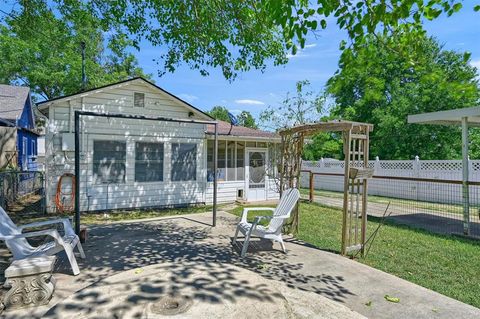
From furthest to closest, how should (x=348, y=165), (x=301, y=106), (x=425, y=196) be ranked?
(x=301, y=106), (x=425, y=196), (x=348, y=165)

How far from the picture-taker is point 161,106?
396 inches

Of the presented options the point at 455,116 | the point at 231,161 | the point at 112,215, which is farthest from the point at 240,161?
the point at 455,116

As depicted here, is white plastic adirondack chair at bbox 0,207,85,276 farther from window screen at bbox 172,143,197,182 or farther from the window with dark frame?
the window with dark frame

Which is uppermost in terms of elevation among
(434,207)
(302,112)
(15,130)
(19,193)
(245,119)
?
(245,119)

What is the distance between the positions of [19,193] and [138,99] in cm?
522

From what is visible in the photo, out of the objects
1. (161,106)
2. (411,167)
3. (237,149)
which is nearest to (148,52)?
Result: (161,106)

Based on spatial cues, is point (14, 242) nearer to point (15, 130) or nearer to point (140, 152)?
point (140, 152)

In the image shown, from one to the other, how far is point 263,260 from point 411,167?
1173cm

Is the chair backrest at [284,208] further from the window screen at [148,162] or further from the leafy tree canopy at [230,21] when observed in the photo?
the window screen at [148,162]

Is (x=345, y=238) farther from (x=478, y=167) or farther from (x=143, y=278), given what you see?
(x=478, y=167)

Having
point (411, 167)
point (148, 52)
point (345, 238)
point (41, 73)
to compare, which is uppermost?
point (41, 73)

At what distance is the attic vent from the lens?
966 centimetres

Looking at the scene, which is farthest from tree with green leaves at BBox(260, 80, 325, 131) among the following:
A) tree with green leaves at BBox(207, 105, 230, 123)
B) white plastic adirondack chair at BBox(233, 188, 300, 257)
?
tree with green leaves at BBox(207, 105, 230, 123)

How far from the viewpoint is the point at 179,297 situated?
222 centimetres
